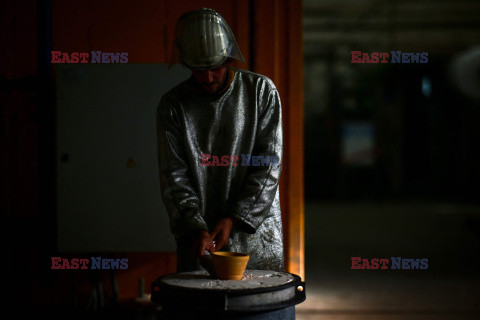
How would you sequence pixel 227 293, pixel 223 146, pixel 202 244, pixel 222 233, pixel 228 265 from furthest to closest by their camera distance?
pixel 223 146 < pixel 222 233 < pixel 202 244 < pixel 228 265 < pixel 227 293

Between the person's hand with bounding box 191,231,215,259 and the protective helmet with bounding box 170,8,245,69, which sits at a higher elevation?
the protective helmet with bounding box 170,8,245,69

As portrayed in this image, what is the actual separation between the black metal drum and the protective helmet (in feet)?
3.03

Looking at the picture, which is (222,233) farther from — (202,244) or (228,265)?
(228,265)

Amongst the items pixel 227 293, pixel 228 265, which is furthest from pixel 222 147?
pixel 227 293

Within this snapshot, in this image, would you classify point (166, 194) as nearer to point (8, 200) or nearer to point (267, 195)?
point (267, 195)

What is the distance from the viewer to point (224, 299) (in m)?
1.62

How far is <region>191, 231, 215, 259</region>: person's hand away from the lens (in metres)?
1.98

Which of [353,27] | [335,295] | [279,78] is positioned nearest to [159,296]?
[279,78]

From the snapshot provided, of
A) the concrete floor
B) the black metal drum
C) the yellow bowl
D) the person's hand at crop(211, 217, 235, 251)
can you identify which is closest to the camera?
the black metal drum

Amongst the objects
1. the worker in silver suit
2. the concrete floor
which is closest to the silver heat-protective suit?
the worker in silver suit

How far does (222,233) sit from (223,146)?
0.46 metres

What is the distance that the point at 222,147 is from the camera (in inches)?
94.3

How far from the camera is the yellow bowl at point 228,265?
1.84 meters

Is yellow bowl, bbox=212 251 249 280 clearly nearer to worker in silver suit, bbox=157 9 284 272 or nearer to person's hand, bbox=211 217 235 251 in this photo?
person's hand, bbox=211 217 235 251
